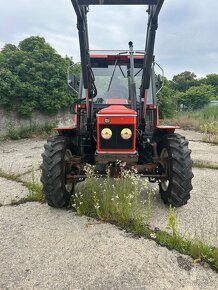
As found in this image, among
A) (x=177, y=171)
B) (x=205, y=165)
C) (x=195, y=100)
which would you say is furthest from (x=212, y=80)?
(x=177, y=171)

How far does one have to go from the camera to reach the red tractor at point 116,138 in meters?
3.58

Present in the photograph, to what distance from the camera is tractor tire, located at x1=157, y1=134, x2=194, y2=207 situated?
368 centimetres

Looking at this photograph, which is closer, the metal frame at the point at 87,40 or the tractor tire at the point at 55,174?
the metal frame at the point at 87,40

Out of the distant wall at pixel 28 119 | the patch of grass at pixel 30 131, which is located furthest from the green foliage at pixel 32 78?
the patch of grass at pixel 30 131

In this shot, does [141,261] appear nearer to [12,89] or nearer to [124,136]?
[124,136]

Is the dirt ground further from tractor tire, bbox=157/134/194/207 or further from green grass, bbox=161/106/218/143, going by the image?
green grass, bbox=161/106/218/143

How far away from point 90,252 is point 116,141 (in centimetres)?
140

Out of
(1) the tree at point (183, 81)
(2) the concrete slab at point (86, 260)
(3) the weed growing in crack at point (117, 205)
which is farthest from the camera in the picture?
(1) the tree at point (183, 81)

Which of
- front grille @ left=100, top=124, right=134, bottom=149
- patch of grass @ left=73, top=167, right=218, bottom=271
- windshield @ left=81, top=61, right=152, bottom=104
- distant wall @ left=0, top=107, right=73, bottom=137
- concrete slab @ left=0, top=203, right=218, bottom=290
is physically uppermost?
windshield @ left=81, top=61, right=152, bottom=104

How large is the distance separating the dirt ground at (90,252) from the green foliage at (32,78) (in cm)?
751

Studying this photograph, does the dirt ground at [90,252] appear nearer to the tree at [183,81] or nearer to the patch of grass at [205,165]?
the patch of grass at [205,165]

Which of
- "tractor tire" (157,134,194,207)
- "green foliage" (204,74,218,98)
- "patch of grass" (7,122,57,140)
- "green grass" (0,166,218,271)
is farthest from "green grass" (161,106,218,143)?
"green foliage" (204,74,218,98)

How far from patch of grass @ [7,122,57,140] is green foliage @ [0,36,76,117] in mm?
572

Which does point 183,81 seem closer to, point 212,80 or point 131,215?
point 212,80
